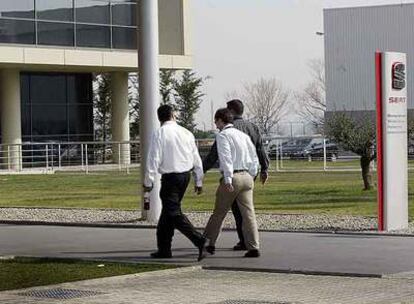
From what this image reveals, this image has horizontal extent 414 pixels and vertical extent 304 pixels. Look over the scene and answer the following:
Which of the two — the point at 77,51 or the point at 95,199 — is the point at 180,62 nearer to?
the point at 77,51

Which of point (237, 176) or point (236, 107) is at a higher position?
point (236, 107)

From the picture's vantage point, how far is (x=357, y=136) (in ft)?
82.3

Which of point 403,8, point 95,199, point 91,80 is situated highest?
point 403,8

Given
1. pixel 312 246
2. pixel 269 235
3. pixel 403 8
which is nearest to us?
pixel 312 246

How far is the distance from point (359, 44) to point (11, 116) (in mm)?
40649

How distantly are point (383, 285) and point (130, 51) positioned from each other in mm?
41326

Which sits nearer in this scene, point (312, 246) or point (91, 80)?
point (312, 246)

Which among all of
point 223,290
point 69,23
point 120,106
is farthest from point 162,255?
point 120,106

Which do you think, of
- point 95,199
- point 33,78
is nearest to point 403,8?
point 33,78

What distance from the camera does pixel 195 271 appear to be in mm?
12422

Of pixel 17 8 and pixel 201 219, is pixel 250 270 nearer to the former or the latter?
pixel 201 219

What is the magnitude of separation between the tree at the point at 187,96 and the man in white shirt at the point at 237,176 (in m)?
54.8

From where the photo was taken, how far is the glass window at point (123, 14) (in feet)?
168

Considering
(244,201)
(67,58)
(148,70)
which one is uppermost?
(67,58)
